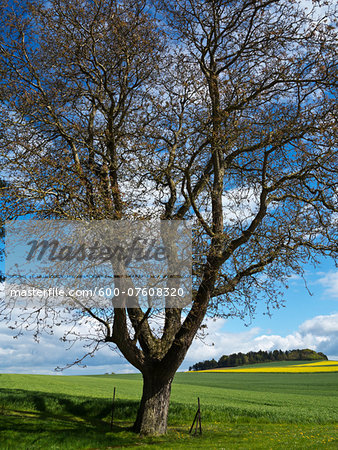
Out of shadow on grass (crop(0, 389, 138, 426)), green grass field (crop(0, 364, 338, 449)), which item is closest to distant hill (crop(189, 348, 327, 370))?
green grass field (crop(0, 364, 338, 449))

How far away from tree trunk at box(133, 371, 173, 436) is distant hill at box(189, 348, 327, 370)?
79570 millimetres

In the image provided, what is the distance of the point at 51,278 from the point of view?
1080 cm

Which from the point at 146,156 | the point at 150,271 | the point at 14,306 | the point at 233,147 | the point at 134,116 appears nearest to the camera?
the point at 14,306

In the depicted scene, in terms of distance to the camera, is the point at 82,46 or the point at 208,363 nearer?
the point at 82,46

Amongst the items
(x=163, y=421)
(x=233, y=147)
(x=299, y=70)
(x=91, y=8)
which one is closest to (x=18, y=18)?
(x=91, y=8)

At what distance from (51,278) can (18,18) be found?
9469 mm

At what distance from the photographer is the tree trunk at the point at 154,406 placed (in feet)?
42.4

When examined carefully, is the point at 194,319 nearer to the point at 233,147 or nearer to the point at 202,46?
the point at 233,147

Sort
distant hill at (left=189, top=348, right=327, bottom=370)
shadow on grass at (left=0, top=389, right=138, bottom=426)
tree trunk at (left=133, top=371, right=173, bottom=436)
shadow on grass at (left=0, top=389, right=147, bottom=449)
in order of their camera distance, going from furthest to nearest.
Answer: distant hill at (left=189, top=348, right=327, bottom=370) < shadow on grass at (left=0, top=389, right=138, bottom=426) < tree trunk at (left=133, top=371, right=173, bottom=436) < shadow on grass at (left=0, top=389, right=147, bottom=449)

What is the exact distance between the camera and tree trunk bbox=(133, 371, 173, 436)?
12914mm

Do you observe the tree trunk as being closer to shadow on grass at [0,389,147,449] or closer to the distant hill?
shadow on grass at [0,389,147,449]

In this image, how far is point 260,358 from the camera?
291 feet

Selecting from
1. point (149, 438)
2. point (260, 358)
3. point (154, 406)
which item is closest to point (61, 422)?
point (149, 438)

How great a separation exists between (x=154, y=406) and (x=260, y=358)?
82.5 m
